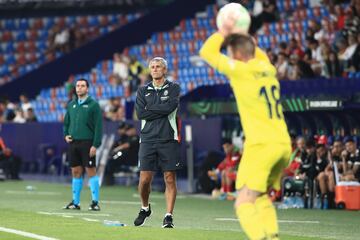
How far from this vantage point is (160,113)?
13875 millimetres

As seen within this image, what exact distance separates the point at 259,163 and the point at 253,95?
0.56 m

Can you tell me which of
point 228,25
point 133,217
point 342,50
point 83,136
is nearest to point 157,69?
point 133,217

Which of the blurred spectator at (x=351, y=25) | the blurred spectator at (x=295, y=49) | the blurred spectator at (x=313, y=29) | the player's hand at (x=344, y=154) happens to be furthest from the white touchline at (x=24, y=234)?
the blurred spectator at (x=313, y=29)

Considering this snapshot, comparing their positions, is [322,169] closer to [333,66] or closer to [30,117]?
[333,66]

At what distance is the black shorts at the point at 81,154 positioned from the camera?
17.5 metres

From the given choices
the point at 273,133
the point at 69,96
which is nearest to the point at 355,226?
the point at 273,133

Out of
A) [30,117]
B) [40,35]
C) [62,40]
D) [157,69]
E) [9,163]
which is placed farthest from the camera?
[40,35]

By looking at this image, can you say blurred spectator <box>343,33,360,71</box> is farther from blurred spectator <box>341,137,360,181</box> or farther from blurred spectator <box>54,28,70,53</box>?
blurred spectator <box>54,28,70,53</box>

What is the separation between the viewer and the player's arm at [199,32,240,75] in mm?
9002

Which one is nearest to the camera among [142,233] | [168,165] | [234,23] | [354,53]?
[234,23]

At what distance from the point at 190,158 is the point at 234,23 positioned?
48.2 feet

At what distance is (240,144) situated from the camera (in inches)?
890

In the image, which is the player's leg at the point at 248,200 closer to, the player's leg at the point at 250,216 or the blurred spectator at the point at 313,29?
the player's leg at the point at 250,216

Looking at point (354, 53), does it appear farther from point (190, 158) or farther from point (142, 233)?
point (142, 233)
